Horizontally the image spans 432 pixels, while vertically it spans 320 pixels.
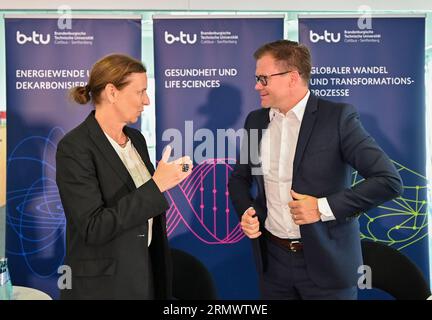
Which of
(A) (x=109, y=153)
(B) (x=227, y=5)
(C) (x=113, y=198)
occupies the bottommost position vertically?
(C) (x=113, y=198)

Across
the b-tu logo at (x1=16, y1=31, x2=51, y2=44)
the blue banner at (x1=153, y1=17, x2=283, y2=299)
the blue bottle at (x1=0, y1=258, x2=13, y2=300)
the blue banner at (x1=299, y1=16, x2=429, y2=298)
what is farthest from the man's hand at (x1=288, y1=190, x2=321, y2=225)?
the b-tu logo at (x1=16, y1=31, x2=51, y2=44)

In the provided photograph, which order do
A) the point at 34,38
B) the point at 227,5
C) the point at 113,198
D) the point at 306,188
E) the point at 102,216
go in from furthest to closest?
1. the point at 227,5
2. the point at 34,38
3. the point at 306,188
4. the point at 113,198
5. the point at 102,216

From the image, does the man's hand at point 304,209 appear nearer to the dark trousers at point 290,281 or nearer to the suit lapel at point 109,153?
the dark trousers at point 290,281

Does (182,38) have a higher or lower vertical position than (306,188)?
higher

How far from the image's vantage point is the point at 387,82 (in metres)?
3.74

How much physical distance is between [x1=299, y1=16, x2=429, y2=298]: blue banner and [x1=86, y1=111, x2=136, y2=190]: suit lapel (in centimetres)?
218

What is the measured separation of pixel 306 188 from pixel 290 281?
18.7 inches

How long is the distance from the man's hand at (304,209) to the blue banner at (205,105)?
5.37 feet

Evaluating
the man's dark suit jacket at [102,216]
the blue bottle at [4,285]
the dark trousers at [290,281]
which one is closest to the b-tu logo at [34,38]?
the man's dark suit jacket at [102,216]

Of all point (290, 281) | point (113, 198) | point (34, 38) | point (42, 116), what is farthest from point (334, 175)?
point (34, 38)

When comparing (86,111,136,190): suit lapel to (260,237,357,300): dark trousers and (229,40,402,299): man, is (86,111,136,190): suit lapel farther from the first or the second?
(260,237,357,300): dark trousers

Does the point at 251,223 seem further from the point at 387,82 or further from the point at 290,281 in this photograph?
the point at 387,82

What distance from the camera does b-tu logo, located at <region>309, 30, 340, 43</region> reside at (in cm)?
372

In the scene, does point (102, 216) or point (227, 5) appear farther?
point (227, 5)
